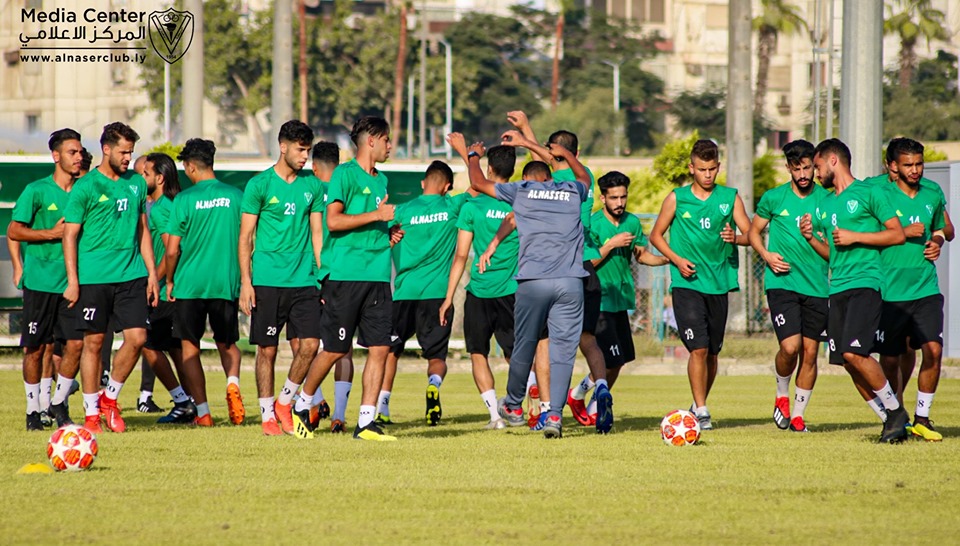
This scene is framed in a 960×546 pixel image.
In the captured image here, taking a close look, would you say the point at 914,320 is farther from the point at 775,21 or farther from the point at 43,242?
the point at 775,21

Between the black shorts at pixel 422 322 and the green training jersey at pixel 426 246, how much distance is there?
0.07 meters

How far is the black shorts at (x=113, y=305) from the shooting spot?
38.1ft

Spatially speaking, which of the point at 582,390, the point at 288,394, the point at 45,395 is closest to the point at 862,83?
the point at 582,390

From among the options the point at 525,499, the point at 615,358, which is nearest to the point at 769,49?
the point at 615,358

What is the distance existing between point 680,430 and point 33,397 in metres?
5.37

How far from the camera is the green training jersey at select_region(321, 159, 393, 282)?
11055 mm

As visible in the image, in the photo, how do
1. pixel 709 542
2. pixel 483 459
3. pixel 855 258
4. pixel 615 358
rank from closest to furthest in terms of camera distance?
pixel 709 542 → pixel 483 459 → pixel 855 258 → pixel 615 358

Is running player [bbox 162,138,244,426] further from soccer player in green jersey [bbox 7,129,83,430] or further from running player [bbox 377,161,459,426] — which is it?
running player [bbox 377,161,459,426]

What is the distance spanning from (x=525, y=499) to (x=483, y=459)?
182 cm

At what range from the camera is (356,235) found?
1108 centimetres

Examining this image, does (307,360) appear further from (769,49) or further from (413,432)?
(769,49)

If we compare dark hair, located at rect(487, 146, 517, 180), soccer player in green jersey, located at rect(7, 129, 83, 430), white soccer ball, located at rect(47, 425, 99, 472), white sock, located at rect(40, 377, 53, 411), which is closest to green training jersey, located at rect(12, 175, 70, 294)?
soccer player in green jersey, located at rect(7, 129, 83, 430)

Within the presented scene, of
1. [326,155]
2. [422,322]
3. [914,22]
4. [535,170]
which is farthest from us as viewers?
[914,22]

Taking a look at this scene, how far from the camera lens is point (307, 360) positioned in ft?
→ 37.8
